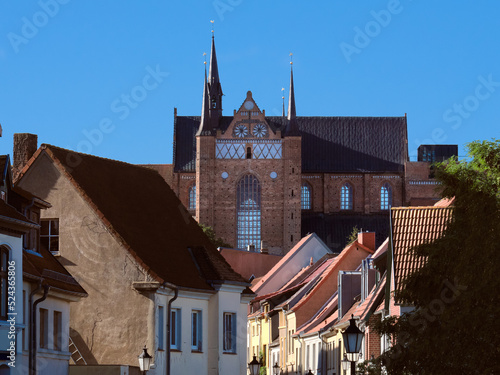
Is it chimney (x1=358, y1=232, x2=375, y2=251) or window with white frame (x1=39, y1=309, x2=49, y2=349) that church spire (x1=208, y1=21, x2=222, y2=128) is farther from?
window with white frame (x1=39, y1=309, x2=49, y2=349)

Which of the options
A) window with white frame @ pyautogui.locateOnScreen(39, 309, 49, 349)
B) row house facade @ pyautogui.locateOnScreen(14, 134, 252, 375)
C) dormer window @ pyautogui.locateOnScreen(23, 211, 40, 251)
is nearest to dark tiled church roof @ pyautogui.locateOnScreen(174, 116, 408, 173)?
row house facade @ pyautogui.locateOnScreen(14, 134, 252, 375)

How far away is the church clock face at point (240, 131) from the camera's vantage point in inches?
5015

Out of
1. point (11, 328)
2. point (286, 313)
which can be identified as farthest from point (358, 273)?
point (11, 328)

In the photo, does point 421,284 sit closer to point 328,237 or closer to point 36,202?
point 36,202

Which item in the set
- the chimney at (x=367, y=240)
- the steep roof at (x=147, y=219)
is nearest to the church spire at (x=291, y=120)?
the chimney at (x=367, y=240)

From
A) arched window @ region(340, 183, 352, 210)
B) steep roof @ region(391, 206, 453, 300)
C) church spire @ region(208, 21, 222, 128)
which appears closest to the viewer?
steep roof @ region(391, 206, 453, 300)

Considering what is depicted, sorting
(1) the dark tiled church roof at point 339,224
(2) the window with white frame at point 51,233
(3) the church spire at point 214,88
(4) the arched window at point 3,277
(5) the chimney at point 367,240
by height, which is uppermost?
(3) the church spire at point 214,88

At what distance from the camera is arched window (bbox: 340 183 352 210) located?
132750 millimetres

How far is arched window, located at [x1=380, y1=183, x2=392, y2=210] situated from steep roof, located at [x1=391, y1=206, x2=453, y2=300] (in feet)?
335

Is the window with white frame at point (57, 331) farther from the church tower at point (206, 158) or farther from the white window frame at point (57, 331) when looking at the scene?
the church tower at point (206, 158)

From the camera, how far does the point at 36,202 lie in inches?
1056

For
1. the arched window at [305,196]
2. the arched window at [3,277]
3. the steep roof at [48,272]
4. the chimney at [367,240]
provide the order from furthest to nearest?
1. the arched window at [305,196]
2. the chimney at [367,240]
3. the steep roof at [48,272]
4. the arched window at [3,277]

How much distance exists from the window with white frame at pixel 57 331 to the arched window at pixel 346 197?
106163 mm

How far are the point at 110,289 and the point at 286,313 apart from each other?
73.4 ft
